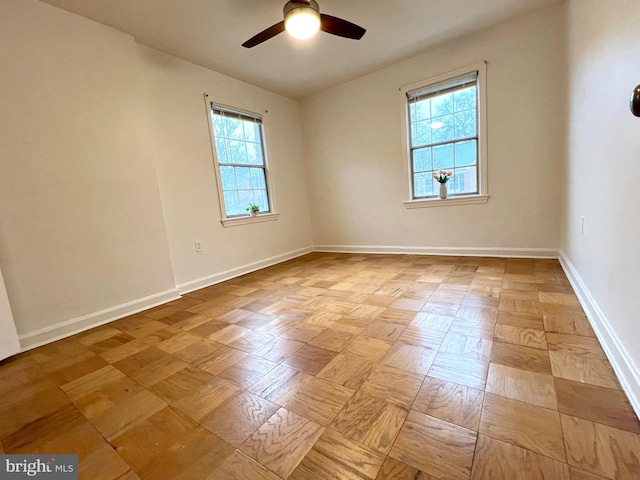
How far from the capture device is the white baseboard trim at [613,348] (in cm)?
103

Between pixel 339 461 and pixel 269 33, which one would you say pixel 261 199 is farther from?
pixel 339 461

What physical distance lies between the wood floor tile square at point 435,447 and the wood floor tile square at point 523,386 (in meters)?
0.31

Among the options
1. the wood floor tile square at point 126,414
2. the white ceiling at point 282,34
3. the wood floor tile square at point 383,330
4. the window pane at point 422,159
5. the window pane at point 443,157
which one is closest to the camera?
the wood floor tile square at point 126,414

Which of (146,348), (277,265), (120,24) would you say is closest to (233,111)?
(120,24)

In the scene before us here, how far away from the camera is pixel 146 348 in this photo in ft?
5.99

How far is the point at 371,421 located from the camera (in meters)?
1.06

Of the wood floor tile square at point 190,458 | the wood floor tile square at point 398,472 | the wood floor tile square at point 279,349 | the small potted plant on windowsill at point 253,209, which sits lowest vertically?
the wood floor tile square at point 279,349

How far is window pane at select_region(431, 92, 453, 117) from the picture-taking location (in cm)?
338

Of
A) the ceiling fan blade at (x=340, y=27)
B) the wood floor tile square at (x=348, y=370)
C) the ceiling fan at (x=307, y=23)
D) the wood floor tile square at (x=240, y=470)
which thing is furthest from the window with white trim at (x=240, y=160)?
the wood floor tile square at (x=240, y=470)

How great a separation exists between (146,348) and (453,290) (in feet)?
7.78

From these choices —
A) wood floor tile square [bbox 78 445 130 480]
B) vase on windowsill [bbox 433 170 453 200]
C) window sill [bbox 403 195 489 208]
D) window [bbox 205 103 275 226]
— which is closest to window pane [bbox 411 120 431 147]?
vase on windowsill [bbox 433 170 453 200]

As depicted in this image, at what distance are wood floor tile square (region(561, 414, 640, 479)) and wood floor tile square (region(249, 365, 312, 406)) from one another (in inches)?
39.0

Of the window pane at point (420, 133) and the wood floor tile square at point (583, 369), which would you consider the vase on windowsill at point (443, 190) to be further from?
the wood floor tile square at point (583, 369)

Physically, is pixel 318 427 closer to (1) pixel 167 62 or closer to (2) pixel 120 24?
(2) pixel 120 24
